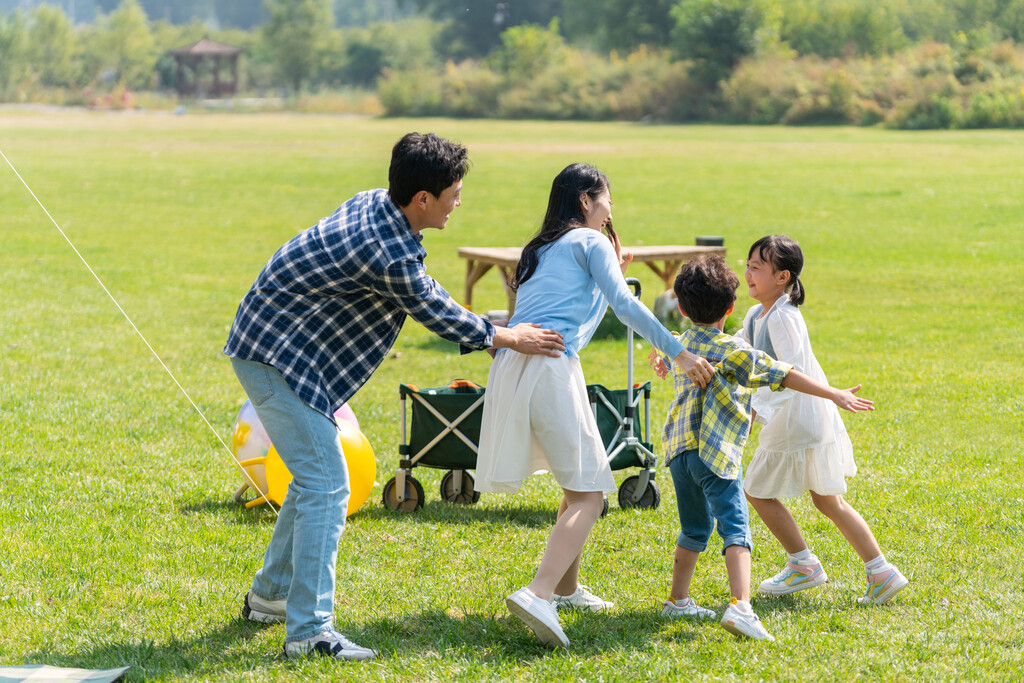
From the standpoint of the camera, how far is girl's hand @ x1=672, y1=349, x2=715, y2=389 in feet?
13.0

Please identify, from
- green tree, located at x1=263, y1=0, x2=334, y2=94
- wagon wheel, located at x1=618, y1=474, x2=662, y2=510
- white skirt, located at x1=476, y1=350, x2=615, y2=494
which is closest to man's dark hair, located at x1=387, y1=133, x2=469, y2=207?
white skirt, located at x1=476, y1=350, x2=615, y2=494

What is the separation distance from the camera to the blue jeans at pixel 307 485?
381 centimetres

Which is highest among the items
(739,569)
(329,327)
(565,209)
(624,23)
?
(624,23)

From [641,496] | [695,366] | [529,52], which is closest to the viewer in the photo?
[695,366]

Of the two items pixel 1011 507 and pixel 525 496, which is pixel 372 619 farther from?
pixel 1011 507

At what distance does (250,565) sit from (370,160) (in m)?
31.7

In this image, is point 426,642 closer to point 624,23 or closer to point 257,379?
point 257,379

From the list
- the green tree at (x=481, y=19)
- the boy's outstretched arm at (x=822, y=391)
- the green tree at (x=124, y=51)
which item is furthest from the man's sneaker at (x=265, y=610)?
the green tree at (x=124, y=51)

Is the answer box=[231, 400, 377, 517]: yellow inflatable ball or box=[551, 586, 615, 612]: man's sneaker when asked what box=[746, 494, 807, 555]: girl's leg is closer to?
box=[551, 586, 615, 612]: man's sneaker

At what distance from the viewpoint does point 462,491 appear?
5.91 m

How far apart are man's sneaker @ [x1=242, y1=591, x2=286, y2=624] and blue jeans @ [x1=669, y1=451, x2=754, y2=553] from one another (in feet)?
4.91

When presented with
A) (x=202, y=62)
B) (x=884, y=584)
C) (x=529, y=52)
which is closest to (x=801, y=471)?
(x=884, y=584)

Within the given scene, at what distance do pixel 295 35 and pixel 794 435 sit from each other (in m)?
101

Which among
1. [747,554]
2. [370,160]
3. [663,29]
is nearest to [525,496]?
[747,554]
